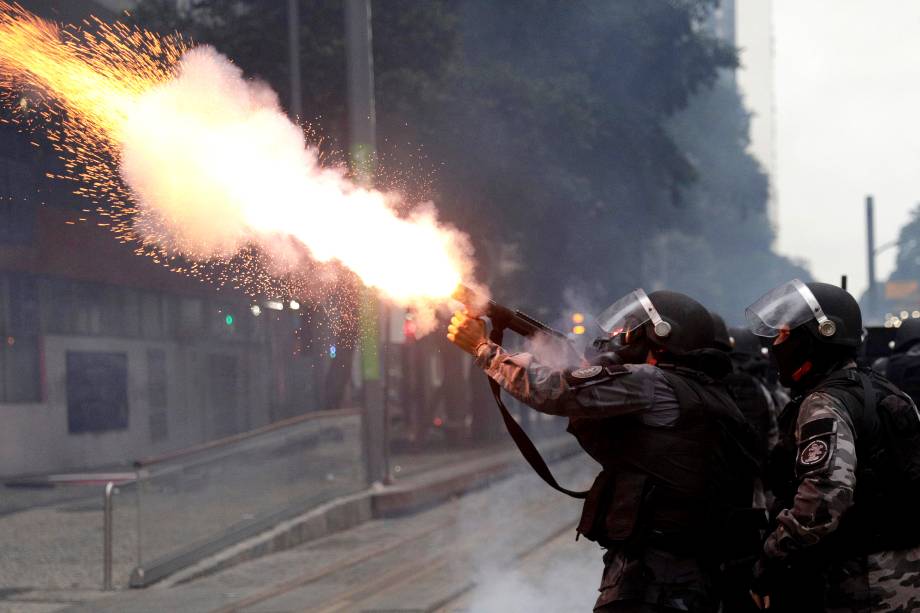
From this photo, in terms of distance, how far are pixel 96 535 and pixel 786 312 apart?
11166 mm

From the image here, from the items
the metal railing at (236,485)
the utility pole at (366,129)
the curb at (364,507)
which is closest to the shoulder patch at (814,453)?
the metal railing at (236,485)

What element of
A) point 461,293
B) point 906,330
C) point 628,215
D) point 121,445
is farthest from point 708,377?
point 628,215

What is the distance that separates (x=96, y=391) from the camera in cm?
2236

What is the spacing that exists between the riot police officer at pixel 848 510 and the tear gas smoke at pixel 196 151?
2.73 m

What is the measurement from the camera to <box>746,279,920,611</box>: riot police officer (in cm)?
419

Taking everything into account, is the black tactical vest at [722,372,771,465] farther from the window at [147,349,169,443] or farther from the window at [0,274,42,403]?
the window at [147,349,169,443]

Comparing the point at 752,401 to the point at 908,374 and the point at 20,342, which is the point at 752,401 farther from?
the point at 20,342

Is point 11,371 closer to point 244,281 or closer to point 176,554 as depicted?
point 176,554

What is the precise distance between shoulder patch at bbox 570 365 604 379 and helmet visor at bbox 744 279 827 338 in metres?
0.74

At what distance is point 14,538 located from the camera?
1367cm

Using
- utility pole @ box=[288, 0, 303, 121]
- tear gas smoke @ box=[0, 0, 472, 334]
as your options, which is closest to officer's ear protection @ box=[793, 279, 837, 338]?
tear gas smoke @ box=[0, 0, 472, 334]

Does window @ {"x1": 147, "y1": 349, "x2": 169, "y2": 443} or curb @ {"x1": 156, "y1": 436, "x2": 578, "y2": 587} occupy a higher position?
window @ {"x1": 147, "y1": 349, "x2": 169, "y2": 443}

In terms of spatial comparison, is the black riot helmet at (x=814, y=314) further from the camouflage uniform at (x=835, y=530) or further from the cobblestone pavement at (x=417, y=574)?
the cobblestone pavement at (x=417, y=574)

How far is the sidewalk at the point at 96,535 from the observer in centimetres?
1082
